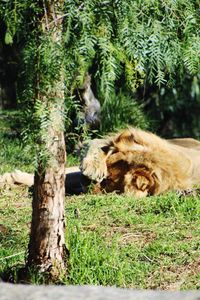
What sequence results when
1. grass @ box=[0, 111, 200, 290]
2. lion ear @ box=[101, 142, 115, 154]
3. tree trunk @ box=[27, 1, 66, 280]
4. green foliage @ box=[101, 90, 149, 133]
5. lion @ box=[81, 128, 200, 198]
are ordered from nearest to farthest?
tree trunk @ box=[27, 1, 66, 280] < grass @ box=[0, 111, 200, 290] < lion @ box=[81, 128, 200, 198] < lion ear @ box=[101, 142, 115, 154] < green foliage @ box=[101, 90, 149, 133]

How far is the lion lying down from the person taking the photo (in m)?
6.24

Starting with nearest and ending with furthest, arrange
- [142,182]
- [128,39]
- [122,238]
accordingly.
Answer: [128,39]
[122,238]
[142,182]

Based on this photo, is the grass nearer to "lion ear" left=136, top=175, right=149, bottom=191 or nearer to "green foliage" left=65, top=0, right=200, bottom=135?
"lion ear" left=136, top=175, right=149, bottom=191

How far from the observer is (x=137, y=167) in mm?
6297

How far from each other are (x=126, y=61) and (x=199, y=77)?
335 inches

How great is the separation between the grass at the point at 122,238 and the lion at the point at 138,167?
232mm

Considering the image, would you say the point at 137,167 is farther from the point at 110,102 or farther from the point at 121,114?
the point at 121,114

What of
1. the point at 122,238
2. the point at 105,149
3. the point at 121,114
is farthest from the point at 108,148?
the point at 121,114

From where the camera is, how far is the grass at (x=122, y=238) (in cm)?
425

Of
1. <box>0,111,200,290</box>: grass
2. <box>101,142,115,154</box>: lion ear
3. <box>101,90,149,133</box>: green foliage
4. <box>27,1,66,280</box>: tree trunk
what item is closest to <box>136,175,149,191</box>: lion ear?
<box>0,111,200,290</box>: grass

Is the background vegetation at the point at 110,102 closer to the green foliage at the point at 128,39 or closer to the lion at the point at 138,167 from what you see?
the green foliage at the point at 128,39

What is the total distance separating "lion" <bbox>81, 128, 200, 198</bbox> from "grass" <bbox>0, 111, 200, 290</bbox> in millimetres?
232

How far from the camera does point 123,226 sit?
209 inches

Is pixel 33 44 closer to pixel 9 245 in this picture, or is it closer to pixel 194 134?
pixel 9 245
